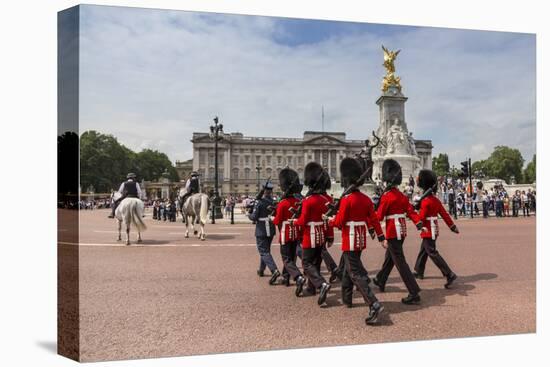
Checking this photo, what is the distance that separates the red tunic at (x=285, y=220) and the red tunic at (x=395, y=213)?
1.35 m

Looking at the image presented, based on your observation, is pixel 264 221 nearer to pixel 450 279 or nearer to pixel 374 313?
pixel 374 313

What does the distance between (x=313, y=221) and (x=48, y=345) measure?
3.79 metres

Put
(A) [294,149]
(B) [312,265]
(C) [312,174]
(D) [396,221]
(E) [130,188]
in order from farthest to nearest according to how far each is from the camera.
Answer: (A) [294,149] < (E) [130,188] < (C) [312,174] < (B) [312,265] < (D) [396,221]

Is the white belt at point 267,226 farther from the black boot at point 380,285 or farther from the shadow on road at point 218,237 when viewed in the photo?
the shadow on road at point 218,237

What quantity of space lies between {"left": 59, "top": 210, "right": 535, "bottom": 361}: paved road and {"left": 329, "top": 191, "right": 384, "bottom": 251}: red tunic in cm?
99

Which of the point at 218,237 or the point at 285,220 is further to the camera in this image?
the point at 218,237

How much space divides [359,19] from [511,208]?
13.8 meters

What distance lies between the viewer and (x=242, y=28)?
7.30 metres

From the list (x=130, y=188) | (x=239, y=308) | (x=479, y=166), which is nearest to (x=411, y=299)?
(x=239, y=308)

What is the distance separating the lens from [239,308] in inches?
269

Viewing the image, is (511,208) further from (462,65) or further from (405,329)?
(405,329)

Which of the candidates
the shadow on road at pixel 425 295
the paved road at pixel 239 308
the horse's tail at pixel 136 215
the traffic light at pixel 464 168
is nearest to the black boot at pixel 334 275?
the shadow on road at pixel 425 295

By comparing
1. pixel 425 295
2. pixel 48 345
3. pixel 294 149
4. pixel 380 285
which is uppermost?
pixel 294 149

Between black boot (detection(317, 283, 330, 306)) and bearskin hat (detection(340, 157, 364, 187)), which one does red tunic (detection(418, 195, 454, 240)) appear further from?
black boot (detection(317, 283, 330, 306))
